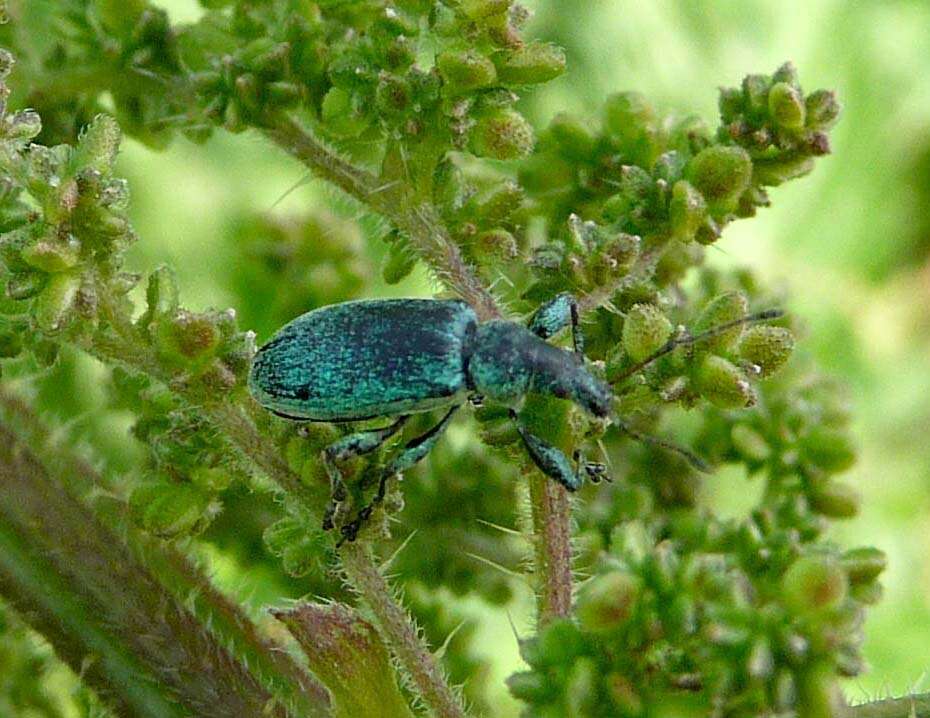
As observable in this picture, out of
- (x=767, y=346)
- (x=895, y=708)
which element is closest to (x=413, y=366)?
(x=767, y=346)

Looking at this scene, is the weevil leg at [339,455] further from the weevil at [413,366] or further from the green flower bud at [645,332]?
the green flower bud at [645,332]

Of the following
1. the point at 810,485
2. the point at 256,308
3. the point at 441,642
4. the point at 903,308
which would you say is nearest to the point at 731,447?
the point at 810,485

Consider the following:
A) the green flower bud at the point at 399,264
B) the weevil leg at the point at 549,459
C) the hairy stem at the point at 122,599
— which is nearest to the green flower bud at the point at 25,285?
the hairy stem at the point at 122,599

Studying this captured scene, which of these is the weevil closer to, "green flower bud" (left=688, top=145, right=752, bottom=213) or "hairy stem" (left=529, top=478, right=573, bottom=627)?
"hairy stem" (left=529, top=478, right=573, bottom=627)

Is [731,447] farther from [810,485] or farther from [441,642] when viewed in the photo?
[441,642]

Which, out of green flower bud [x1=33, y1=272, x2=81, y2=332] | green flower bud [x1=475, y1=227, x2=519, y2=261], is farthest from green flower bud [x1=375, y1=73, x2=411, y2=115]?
green flower bud [x1=33, y1=272, x2=81, y2=332]
